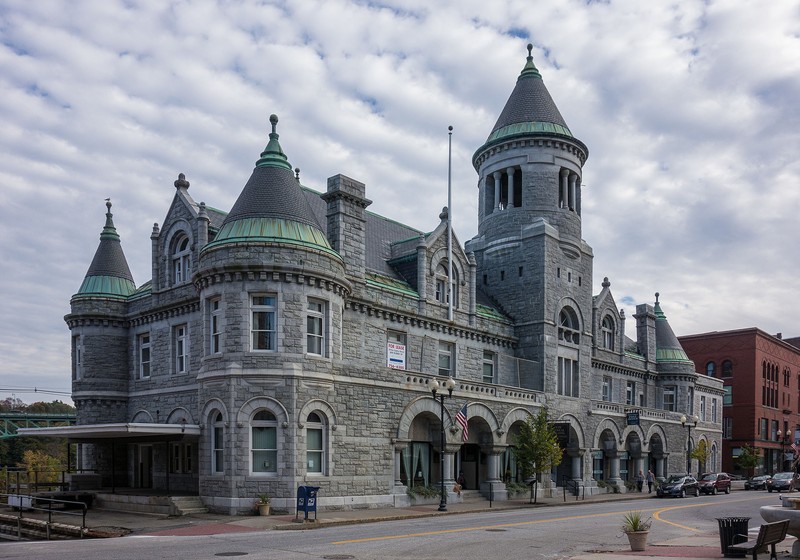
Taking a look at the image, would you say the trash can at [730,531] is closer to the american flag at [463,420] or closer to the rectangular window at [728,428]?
the american flag at [463,420]

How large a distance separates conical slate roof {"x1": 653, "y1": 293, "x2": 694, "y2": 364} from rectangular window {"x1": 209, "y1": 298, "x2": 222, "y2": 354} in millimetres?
41331

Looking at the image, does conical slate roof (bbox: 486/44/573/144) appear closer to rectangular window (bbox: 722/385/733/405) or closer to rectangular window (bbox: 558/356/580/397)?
rectangular window (bbox: 558/356/580/397)

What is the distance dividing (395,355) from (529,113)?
20940 millimetres

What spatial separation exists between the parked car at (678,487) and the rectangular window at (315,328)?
25790 mm

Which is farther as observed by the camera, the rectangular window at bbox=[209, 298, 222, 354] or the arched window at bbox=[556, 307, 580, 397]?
the arched window at bbox=[556, 307, 580, 397]

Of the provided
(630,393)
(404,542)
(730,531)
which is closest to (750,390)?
(630,393)

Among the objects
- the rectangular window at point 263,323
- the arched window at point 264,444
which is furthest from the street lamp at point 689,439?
the rectangular window at point 263,323

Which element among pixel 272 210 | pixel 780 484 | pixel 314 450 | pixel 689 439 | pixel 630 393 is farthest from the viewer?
pixel 689 439

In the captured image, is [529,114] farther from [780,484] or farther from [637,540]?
[637,540]

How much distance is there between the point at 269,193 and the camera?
1192 inches

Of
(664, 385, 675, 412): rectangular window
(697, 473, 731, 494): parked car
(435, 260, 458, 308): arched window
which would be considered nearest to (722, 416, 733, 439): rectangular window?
(664, 385, 675, 412): rectangular window

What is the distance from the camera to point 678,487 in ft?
146

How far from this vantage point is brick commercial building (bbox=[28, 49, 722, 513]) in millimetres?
28641

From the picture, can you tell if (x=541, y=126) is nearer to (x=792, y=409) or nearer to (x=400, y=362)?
(x=400, y=362)
